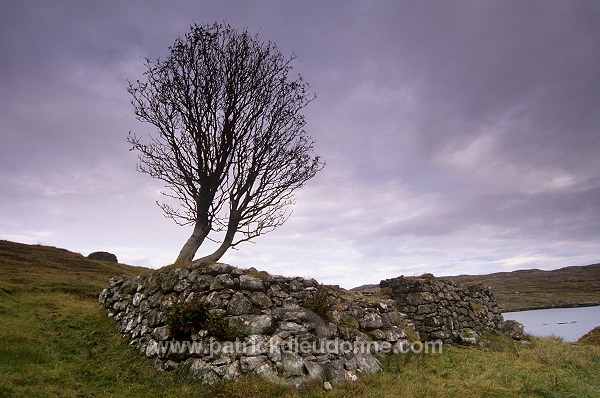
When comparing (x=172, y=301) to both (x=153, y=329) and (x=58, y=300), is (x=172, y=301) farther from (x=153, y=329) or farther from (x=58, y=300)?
(x=58, y=300)

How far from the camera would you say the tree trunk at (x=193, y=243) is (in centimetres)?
1427

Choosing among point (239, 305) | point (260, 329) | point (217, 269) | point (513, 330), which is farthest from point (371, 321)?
point (513, 330)

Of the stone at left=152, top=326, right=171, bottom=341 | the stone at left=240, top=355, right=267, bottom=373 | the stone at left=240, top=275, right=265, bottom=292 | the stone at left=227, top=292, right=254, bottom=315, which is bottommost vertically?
the stone at left=240, top=355, right=267, bottom=373

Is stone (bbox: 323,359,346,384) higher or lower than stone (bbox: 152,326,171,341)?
lower

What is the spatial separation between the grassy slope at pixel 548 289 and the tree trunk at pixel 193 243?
40.3 metres

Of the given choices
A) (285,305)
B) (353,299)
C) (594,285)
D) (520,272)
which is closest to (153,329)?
(285,305)

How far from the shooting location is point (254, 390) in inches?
312

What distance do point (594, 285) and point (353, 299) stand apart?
287 feet

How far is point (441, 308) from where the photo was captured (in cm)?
1580

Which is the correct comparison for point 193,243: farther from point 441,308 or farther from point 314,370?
point 441,308

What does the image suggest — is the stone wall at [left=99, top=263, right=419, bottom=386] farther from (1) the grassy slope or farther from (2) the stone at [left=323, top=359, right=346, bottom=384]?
(1) the grassy slope

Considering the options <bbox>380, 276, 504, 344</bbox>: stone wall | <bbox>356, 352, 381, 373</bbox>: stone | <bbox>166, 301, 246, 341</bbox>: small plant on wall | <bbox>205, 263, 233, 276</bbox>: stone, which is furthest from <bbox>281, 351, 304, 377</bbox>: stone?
<bbox>380, 276, 504, 344</bbox>: stone wall

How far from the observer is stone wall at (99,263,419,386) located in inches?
354

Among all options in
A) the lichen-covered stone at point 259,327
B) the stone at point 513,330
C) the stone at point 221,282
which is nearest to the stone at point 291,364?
the lichen-covered stone at point 259,327
